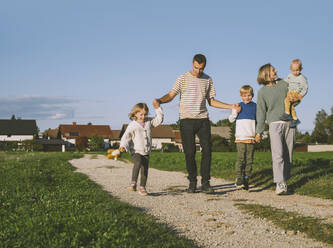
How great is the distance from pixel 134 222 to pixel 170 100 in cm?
321

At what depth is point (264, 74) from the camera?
6250mm

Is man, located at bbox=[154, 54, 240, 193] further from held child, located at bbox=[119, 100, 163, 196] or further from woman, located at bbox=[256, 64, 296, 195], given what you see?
woman, located at bbox=[256, 64, 296, 195]

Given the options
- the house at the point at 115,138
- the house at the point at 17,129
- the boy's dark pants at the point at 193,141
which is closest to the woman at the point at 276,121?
the boy's dark pants at the point at 193,141

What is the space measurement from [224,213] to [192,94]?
8.47 ft

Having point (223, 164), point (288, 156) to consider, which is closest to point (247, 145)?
point (288, 156)

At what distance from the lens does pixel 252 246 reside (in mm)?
3059

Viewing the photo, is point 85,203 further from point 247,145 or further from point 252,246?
point 247,145

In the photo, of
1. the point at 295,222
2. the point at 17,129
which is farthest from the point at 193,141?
the point at 17,129

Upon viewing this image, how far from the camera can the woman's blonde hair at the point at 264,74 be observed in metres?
6.21

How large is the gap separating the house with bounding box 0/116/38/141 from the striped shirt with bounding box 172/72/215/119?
3338 inches

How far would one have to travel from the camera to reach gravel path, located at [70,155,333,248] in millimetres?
3230

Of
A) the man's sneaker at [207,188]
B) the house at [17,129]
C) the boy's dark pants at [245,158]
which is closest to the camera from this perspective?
the man's sneaker at [207,188]

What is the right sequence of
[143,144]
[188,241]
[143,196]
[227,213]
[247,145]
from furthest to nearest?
1. [247,145]
2. [143,144]
3. [143,196]
4. [227,213]
5. [188,241]

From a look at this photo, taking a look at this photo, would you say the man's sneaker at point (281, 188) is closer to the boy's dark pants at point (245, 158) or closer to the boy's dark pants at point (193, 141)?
the boy's dark pants at point (245, 158)
